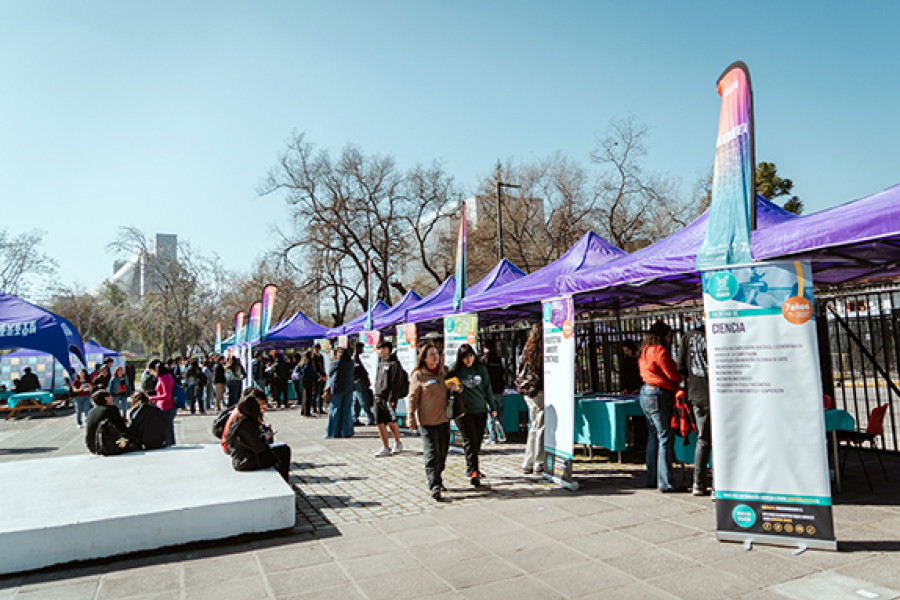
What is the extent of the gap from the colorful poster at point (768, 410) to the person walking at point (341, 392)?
7726mm

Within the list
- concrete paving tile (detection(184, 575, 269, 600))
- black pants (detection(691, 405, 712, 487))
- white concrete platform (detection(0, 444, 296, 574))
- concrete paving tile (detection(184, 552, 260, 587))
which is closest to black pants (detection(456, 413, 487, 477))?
white concrete platform (detection(0, 444, 296, 574))

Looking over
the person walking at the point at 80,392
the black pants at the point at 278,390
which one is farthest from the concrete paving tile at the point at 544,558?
the black pants at the point at 278,390

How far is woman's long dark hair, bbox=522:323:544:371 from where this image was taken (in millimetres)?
7891

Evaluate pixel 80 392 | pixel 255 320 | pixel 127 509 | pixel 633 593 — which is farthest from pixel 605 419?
pixel 255 320

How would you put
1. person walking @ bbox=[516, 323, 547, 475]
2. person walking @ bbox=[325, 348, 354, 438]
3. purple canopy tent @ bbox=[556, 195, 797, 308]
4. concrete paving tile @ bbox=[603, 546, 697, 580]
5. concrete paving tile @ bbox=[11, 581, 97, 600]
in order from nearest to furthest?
1. concrete paving tile @ bbox=[11, 581, 97, 600]
2. concrete paving tile @ bbox=[603, 546, 697, 580]
3. purple canopy tent @ bbox=[556, 195, 797, 308]
4. person walking @ bbox=[516, 323, 547, 475]
5. person walking @ bbox=[325, 348, 354, 438]

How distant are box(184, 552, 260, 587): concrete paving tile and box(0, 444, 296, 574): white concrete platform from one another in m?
0.44

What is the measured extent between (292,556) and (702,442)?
165 inches

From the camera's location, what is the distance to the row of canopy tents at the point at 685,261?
473 centimetres

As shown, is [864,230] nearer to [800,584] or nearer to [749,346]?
[749,346]

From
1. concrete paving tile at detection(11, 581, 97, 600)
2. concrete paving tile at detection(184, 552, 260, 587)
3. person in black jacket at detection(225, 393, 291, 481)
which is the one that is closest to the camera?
concrete paving tile at detection(11, 581, 97, 600)

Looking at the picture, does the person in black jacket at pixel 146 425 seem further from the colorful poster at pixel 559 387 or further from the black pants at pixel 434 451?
the colorful poster at pixel 559 387

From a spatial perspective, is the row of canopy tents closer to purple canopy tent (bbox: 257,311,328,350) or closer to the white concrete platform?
the white concrete platform

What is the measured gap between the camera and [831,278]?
Answer: 337 inches

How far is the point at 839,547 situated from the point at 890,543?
429 mm
